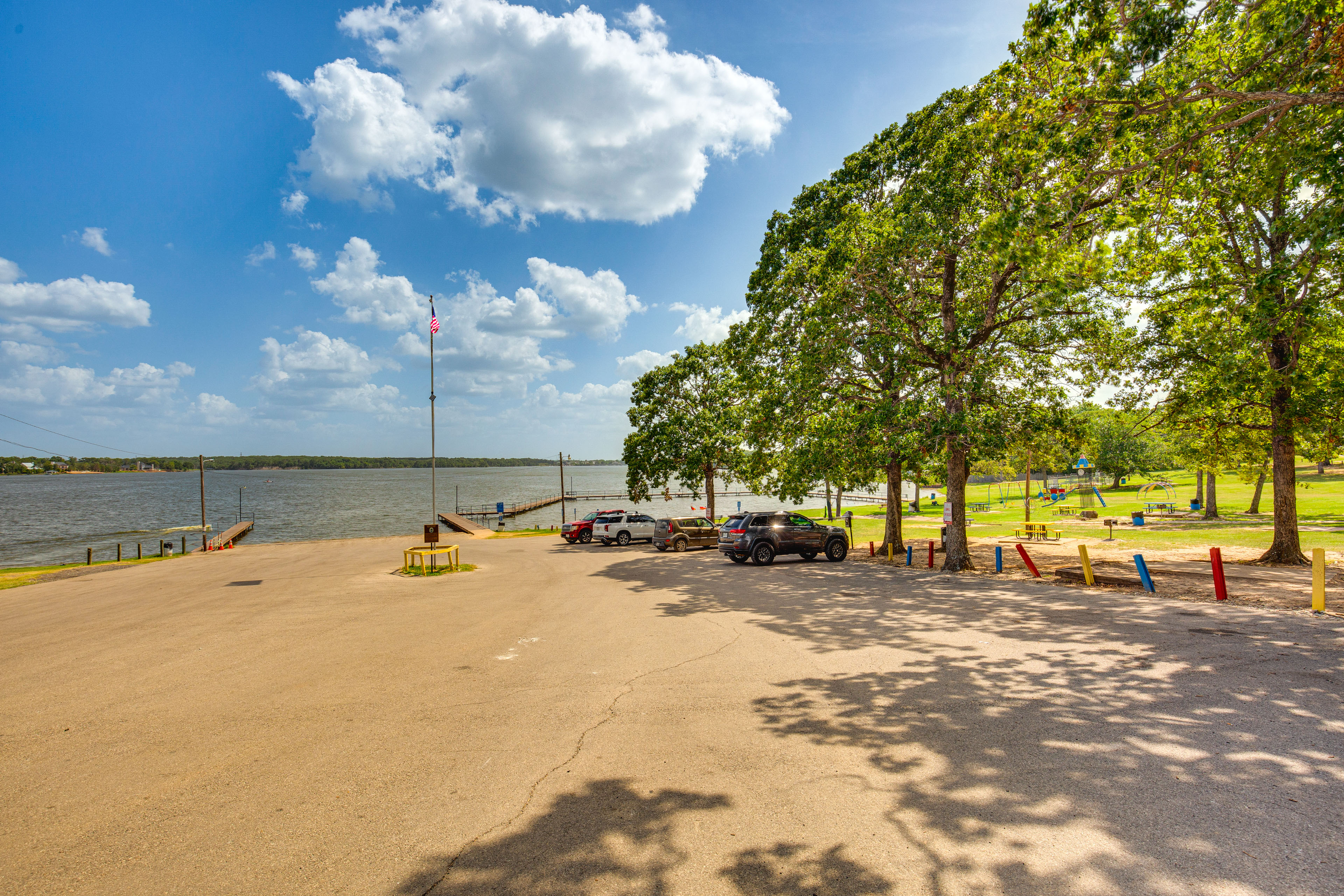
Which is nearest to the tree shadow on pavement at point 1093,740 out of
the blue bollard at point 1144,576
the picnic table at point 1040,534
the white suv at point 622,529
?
the blue bollard at point 1144,576

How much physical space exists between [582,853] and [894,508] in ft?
71.7

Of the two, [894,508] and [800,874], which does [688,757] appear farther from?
[894,508]

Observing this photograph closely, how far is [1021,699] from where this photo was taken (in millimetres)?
6473

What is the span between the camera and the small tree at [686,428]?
35719 millimetres

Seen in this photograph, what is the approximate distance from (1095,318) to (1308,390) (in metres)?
4.90

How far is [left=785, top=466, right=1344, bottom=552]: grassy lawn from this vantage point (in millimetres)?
22344

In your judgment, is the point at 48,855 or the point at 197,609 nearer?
the point at 48,855

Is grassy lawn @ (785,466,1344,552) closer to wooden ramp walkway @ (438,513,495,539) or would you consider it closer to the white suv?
the white suv

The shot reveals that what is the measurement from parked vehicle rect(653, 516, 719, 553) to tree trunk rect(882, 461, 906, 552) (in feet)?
25.0

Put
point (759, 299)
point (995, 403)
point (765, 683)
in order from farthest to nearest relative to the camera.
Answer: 1. point (759, 299)
2. point (995, 403)
3. point (765, 683)

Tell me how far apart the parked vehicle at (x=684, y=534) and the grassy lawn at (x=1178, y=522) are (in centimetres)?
789

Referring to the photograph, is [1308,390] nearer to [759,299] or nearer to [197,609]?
[759,299]

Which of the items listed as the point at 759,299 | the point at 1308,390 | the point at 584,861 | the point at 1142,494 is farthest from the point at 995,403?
the point at 1142,494

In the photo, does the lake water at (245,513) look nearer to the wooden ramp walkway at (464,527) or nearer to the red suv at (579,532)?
the wooden ramp walkway at (464,527)
